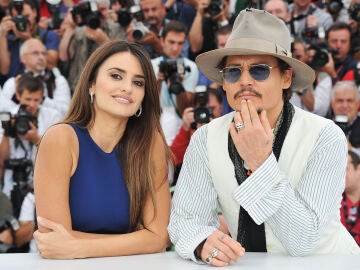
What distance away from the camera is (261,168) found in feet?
7.58

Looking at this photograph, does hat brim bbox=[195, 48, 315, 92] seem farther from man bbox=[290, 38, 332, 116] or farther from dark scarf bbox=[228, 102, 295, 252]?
man bbox=[290, 38, 332, 116]

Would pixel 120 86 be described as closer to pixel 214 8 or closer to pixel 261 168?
pixel 261 168

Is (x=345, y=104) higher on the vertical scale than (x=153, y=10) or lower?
lower

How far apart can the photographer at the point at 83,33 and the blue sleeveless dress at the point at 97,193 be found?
3.67m

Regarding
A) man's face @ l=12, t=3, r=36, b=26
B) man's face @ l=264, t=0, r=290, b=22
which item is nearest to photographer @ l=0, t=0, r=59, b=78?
man's face @ l=12, t=3, r=36, b=26

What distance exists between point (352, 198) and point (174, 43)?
2088mm

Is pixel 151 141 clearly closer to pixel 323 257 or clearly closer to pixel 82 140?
pixel 82 140

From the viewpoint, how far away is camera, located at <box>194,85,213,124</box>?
5375 millimetres

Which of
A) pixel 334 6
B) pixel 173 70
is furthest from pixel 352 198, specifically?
pixel 334 6

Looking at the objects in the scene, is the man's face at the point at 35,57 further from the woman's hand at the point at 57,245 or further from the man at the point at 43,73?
the woman's hand at the point at 57,245

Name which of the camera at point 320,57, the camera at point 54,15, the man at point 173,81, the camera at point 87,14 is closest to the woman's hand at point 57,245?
the man at point 173,81

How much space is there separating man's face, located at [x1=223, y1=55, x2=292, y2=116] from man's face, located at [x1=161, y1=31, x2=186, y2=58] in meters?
3.56

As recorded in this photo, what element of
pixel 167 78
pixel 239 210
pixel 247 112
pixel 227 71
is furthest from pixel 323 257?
pixel 167 78

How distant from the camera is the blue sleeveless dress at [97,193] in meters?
2.78
